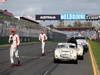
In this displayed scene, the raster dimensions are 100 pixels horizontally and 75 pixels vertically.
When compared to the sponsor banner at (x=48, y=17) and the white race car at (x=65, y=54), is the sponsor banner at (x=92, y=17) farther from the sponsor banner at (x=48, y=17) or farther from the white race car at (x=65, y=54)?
Result: the white race car at (x=65, y=54)

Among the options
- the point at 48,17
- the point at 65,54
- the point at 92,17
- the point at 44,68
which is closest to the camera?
the point at 44,68

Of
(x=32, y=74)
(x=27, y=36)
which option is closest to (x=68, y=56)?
(x=32, y=74)

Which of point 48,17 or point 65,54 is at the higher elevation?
point 48,17

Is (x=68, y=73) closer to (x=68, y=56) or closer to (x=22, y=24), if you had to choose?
(x=68, y=56)

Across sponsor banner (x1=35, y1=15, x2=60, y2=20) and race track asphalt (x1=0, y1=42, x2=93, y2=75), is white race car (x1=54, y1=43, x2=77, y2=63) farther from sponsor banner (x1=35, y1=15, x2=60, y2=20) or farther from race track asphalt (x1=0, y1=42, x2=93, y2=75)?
sponsor banner (x1=35, y1=15, x2=60, y2=20)

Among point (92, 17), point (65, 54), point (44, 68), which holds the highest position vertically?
point (92, 17)

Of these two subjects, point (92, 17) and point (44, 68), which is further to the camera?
point (92, 17)

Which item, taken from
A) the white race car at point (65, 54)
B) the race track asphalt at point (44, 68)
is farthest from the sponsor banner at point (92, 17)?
the white race car at point (65, 54)

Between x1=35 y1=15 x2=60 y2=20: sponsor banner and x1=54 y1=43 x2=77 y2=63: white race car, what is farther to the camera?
x1=35 y1=15 x2=60 y2=20: sponsor banner

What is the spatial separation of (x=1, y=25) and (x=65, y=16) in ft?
195

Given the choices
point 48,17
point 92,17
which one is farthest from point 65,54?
point 48,17

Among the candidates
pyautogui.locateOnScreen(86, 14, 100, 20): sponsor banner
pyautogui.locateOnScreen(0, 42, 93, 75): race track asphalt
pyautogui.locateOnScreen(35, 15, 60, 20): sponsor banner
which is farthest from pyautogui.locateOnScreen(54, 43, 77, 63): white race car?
pyautogui.locateOnScreen(35, 15, 60, 20): sponsor banner

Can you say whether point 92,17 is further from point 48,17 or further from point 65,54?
point 65,54

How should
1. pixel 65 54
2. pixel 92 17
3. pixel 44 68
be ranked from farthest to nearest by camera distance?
pixel 92 17 < pixel 65 54 < pixel 44 68
